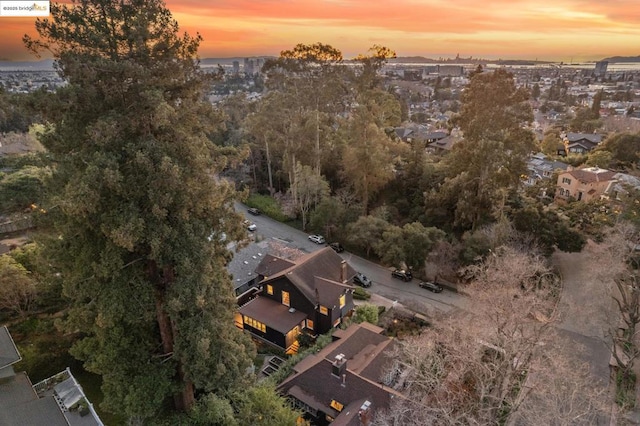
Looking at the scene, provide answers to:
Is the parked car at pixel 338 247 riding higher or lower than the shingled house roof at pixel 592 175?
lower

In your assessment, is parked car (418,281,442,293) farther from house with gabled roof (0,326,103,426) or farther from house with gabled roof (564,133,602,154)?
house with gabled roof (564,133,602,154)

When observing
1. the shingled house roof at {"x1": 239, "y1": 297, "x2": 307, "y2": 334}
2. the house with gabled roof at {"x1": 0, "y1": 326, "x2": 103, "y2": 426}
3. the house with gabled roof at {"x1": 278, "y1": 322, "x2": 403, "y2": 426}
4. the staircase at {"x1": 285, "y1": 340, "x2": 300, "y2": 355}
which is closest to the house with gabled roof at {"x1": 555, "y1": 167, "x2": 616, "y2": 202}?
the house with gabled roof at {"x1": 278, "y1": 322, "x2": 403, "y2": 426}

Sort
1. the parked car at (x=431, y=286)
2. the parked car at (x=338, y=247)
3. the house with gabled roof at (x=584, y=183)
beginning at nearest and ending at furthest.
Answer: the parked car at (x=431, y=286)
the parked car at (x=338, y=247)
the house with gabled roof at (x=584, y=183)

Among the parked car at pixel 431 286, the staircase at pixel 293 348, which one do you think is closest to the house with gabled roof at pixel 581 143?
the parked car at pixel 431 286

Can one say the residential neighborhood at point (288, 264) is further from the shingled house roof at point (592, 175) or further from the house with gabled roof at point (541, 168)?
the house with gabled roof at point (541, 168)

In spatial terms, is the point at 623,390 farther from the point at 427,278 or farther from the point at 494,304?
the point at 427,278

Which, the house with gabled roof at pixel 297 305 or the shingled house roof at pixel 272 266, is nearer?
the house with gabled roof at pixel 297 305
